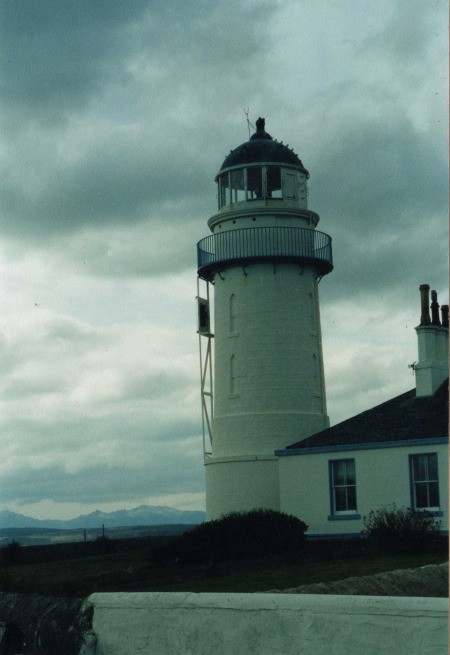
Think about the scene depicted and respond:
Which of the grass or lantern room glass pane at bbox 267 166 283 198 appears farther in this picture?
lantern room glass pane at bbox 267 166 283 198

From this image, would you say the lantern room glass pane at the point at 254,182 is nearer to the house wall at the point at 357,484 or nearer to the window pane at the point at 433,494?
the house wall at the point at 357,484

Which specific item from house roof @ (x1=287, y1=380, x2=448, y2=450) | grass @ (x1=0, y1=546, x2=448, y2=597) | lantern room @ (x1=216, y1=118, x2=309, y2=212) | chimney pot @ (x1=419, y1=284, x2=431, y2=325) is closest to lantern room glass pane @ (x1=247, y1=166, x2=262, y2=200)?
lantern room @ (x1=216, y1=118, x2=309, y2=212)

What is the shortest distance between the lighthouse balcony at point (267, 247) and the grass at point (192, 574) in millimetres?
11301

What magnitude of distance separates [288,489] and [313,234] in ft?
28.4

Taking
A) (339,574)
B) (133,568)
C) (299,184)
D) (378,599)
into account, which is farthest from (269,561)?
(299,184)

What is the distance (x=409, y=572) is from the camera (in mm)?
15031

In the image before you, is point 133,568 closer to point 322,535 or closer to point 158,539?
point 322,535

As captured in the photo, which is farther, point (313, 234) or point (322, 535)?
point (313, 234)

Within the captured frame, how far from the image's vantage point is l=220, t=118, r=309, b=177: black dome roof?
33031 mm

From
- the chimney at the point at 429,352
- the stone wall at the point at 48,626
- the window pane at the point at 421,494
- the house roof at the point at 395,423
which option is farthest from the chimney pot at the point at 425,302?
the stone wall at the point at 48,626

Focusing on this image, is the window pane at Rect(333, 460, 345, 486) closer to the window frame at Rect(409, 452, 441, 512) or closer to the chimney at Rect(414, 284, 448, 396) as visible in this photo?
the window frame at Rect(409, 452, 441, 512)

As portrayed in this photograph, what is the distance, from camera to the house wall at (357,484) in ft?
88.0

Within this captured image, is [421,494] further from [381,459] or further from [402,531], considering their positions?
[402,531]

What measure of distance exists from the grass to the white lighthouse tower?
790 centimetres
